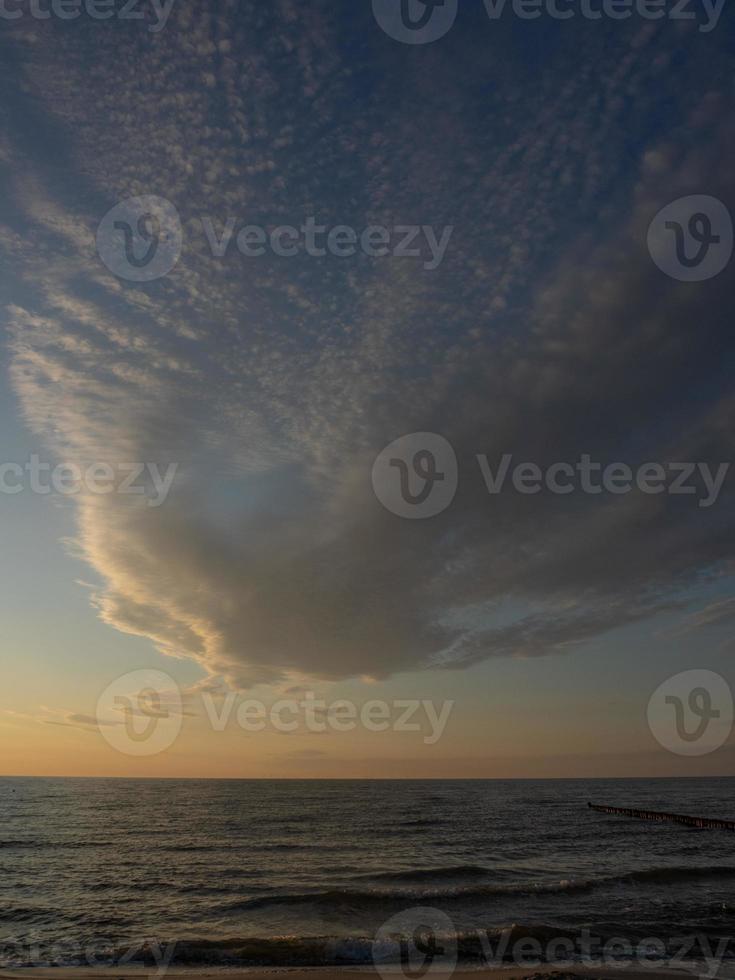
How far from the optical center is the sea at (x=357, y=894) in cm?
2014

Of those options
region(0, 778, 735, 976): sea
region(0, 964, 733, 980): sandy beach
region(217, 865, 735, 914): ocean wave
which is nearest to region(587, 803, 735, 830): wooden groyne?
region(0, 778, 735, 976): sea

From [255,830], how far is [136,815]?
841 inches

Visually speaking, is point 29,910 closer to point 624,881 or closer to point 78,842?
point 78,842

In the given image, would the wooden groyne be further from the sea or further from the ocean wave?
the ocean wave

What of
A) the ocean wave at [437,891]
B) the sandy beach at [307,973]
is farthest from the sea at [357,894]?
the sandy beach at [307,973]

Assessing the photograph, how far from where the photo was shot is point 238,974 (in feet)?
57.8

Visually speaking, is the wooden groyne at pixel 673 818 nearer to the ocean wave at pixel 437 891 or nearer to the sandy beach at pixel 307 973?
the ocean wave at pixel 437 891

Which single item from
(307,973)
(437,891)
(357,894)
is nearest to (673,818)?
(437,891)

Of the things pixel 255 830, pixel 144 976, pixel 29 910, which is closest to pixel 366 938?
pixel 144 976

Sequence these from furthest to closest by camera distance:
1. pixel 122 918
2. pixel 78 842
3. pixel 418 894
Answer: pixel 78 842, pixel 418 894, pixel 122 918

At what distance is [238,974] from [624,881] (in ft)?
76.3

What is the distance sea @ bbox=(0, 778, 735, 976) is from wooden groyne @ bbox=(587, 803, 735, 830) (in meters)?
5.67

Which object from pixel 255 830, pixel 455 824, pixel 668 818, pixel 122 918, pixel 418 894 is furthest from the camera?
pixel 668 818

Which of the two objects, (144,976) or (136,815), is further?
(136,815)
